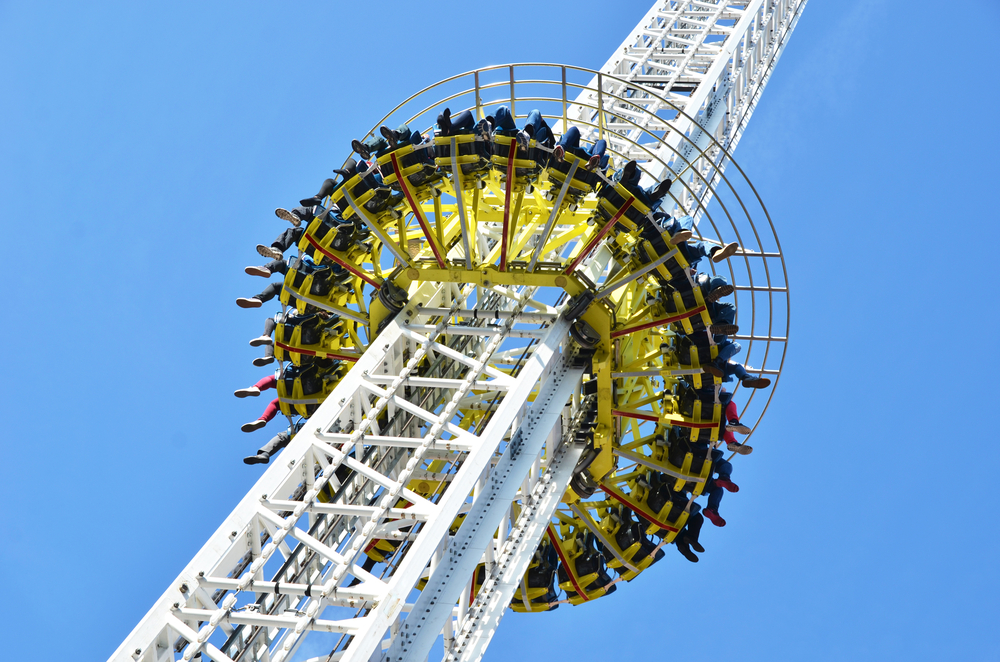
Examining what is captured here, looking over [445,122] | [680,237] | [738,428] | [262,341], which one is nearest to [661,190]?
[680,237]

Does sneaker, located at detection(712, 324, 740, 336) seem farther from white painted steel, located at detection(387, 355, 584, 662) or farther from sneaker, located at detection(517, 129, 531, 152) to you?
sneaker, located at detection(517, 129, 531, 152)

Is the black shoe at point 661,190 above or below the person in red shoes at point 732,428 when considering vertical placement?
above

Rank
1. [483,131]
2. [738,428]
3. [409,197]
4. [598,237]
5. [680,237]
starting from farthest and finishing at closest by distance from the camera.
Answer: [738,428] < [409,197] < [598,237] < [483,131] < [680,237]

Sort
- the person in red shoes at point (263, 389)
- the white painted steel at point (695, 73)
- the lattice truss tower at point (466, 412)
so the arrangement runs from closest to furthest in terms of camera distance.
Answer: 1. the lattice truss tower at point (466, 412)
2. the person in red shoes at point (263, 389)
3. the white painted steel at point (695, 73)

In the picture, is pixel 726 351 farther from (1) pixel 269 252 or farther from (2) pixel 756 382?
(1) pixel 269 252

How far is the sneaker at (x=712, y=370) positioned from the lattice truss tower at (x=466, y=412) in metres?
0.37

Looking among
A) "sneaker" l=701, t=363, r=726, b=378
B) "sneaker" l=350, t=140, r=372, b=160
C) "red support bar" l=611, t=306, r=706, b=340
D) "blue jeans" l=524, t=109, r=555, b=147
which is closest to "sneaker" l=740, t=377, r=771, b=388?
"sneaker" l=701, t=363, r=726, b=378

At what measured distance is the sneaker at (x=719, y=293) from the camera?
32250 millimetres

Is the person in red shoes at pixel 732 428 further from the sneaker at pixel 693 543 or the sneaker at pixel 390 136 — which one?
the sneaker at pixel 390 136

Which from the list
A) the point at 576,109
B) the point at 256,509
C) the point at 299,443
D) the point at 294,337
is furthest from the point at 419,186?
the point at 576,109

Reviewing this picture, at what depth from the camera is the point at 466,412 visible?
39.0m

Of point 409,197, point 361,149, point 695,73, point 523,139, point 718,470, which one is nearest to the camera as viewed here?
point 523,139

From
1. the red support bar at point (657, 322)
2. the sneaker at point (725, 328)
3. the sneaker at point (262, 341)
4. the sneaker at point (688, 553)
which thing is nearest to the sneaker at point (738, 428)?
the sneaker at point (725, 328)

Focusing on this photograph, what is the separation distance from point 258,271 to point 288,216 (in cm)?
181
